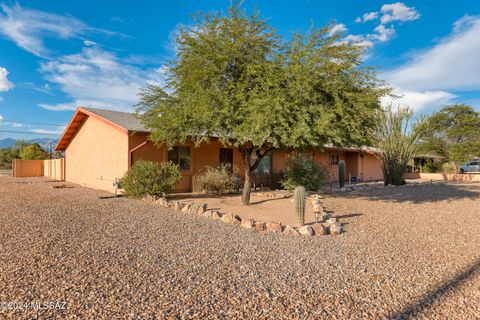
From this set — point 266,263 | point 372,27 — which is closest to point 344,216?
point 266,263

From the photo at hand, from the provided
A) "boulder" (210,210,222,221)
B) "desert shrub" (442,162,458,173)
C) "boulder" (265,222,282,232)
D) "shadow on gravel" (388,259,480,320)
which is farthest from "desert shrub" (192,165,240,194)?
"desert shrub" (442,162,458,173)

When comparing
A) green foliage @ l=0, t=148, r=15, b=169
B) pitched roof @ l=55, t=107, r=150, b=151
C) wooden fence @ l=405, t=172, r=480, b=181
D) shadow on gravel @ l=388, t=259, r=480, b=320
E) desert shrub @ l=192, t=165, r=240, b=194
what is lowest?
shadow on gravel @ l=388, t=259, r=480, b=320

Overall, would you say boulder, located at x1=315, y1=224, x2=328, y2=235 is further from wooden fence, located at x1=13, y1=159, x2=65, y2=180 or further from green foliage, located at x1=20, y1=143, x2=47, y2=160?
green foliage, located at x1=20, y1=143, x2=47, y2=160

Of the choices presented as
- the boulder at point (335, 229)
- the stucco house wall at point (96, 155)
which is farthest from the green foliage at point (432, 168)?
the stucco house wall at point (96, 155)

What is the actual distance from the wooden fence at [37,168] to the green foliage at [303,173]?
19.1 m

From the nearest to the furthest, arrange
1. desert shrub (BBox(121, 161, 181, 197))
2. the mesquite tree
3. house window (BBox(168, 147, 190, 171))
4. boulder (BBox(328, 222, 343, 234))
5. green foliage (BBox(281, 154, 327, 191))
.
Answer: boulder (BBox(328, 222, 343, 234)) → the mesquite tree → desert shrub (BBox(121, 161, 181, 197)) → house window (BBox(168, 147, 190, 171)) → green foliage (BBox(281, 154, 327, 191))

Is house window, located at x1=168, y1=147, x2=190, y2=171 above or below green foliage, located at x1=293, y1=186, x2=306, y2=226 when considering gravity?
above

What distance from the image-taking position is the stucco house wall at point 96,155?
1508 centimetres

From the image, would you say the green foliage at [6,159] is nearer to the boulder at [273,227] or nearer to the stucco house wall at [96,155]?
the stucco house wall at [96,155]

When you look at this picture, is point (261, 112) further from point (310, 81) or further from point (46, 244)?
point (46, 244)

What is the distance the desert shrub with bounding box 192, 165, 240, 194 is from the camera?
47.1ft

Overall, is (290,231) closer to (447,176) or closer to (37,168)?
(447,176)

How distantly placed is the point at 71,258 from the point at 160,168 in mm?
7759

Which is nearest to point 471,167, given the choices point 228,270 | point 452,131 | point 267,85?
point 452,131
